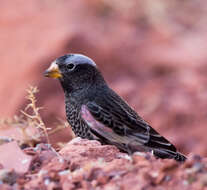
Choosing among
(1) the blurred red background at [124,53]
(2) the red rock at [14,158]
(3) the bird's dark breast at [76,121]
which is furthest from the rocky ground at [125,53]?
(2) the red rock at [14,158]

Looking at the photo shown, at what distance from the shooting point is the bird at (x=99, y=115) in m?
5.39

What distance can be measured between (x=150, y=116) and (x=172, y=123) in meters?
0.46

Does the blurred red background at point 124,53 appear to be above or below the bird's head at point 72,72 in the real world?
above

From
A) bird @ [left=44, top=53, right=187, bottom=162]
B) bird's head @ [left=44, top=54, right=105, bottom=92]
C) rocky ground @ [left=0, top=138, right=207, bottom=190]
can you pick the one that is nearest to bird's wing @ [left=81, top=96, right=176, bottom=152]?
bird @ [left=44, top=53, right=187, bottom=162]

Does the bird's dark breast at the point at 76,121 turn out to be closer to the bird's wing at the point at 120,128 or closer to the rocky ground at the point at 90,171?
the bird's wing at the point at 120,128

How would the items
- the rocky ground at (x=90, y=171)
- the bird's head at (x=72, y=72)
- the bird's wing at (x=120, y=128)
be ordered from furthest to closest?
the bird's head at (x=72, y=72), the bird's wing at (x=120, y=128), the rocky ground at (x=90, y=171)

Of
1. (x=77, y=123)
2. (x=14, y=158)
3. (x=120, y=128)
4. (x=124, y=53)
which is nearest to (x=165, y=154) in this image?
(x=120, y=128)

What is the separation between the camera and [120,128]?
547 centimetres

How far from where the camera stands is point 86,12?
41.3 ft

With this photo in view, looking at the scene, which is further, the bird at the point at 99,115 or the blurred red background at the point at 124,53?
the blurred red background at the point at 124,53

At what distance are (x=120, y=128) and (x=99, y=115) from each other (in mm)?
235

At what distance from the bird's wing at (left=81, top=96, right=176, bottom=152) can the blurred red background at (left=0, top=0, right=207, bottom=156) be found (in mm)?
4510

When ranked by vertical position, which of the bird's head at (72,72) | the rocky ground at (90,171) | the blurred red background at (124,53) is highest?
the blurred red background at (124,53)

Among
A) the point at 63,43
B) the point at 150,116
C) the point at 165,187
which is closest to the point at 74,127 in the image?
the point at 165,187
